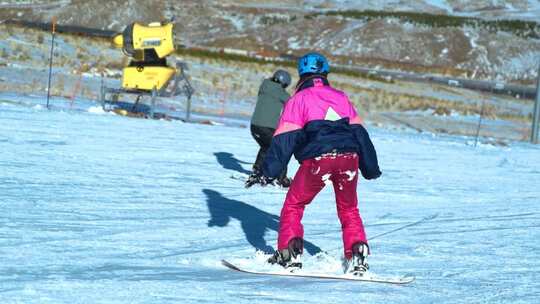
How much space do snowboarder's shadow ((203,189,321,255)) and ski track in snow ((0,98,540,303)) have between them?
0.02 m

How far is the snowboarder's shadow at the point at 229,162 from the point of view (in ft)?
49.8

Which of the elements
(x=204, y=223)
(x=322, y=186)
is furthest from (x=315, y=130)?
(x=204, y=223)

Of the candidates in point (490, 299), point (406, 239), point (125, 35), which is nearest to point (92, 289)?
point (490, 299)

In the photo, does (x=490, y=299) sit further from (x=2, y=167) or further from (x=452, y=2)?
(x=452, y=2)

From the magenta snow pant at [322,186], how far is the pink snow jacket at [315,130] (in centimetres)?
7

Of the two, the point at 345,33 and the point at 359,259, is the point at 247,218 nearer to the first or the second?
the point at 359,259

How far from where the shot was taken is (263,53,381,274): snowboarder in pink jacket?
701cm

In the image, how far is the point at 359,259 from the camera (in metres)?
7.16

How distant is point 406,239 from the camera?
9.82m

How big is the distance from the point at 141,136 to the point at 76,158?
385 cm

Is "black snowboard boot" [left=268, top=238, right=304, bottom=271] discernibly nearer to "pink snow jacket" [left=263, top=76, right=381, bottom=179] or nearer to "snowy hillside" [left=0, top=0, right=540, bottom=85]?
"pink snow jacket" [left=263, top=76, right=381, bottom=179]

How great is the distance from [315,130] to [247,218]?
145 inches

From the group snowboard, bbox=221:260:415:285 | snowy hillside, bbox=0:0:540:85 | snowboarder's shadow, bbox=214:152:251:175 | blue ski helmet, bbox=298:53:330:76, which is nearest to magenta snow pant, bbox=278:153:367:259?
snowboard, bbox=221:260:415:285

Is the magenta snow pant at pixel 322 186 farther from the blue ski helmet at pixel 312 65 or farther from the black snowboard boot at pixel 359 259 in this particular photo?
the blue ski helmet at pixel 312 65
